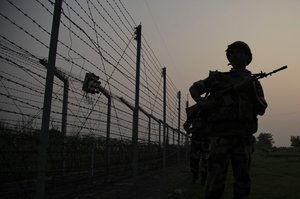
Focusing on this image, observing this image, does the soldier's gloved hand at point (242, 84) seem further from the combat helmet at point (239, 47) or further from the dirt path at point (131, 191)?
the dirt path at point (131, 191)

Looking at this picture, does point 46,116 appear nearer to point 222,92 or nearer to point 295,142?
point 222,92

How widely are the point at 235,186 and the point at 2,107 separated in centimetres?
232

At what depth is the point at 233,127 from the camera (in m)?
5.05

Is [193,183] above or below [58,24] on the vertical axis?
below

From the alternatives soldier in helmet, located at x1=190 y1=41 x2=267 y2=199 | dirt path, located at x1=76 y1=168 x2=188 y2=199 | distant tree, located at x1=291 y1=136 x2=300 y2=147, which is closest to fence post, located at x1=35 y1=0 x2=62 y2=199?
soldier in helmet, located at x1=190 y1=41 x2=267 y2=199

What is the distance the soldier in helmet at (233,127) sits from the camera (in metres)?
5.05

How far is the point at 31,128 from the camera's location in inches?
218

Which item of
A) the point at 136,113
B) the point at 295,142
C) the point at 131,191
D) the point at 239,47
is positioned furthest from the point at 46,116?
the point at 295,142

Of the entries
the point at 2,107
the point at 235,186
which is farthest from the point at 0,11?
the point at 235,186

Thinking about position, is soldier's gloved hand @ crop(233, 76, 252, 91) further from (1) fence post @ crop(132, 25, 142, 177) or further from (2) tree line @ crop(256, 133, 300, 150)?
(2) tree line @ crop(256, 133, 300, 150)

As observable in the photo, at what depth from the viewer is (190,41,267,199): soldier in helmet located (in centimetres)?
505

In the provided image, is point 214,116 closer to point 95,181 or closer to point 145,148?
point 95,181

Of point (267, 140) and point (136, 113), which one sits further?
point (267, 140)

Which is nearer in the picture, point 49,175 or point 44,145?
point 44,145
